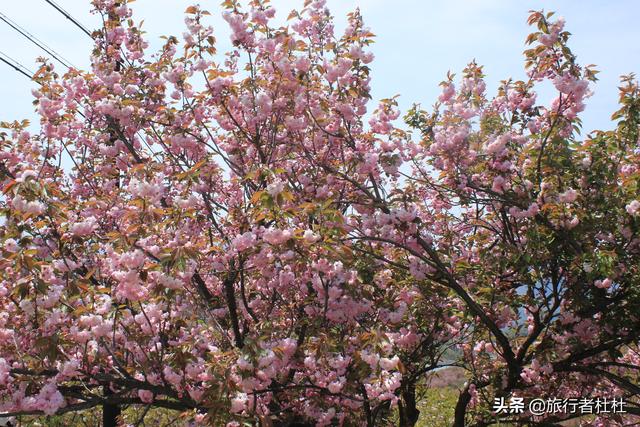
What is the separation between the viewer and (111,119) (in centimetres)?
503

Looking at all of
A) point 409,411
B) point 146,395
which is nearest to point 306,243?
point 146,395

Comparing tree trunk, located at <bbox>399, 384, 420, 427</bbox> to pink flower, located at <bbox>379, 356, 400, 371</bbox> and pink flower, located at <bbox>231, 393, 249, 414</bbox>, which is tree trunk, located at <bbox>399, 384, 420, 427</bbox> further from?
pink flower, located at <bbox>231, 393, 249, 414</bbox>

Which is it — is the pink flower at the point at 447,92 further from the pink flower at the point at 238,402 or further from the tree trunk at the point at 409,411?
the pink flower at the point at 238,402

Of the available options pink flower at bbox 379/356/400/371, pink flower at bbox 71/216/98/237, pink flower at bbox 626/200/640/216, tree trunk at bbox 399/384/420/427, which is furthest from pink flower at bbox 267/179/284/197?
tree trunk at bbox 399/384/420/427

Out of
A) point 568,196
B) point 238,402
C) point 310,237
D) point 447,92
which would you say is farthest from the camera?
point 447,92

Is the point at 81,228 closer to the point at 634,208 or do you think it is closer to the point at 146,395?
the point at 146,395

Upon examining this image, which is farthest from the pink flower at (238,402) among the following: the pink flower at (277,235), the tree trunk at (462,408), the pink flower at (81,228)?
the tree trunk at (462,408)

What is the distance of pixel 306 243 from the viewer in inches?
131

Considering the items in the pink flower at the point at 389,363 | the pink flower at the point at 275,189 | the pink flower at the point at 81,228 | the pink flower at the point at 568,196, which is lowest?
the pink flower at the point at 389,363

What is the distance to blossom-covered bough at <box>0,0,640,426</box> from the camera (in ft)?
11.2

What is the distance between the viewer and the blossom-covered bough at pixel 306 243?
3410 millimetres

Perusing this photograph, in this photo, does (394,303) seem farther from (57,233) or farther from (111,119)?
(111,119)

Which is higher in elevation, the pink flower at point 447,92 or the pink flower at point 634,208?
the pink flower at point 447,92

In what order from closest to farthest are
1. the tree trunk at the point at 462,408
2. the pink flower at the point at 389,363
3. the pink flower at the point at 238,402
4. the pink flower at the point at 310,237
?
the pink flower at the point at 238,402 < the pink flower at the point at 389,363 < the pink flower at the point at 310,237 < the tree trunk at the point at 462,408
